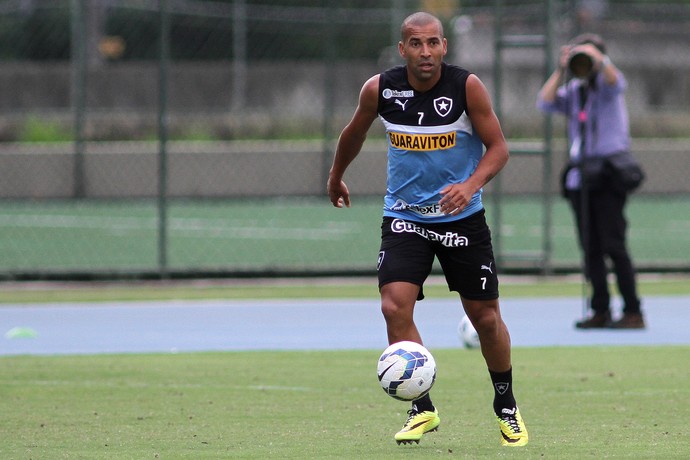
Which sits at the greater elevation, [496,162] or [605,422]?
[496,162]

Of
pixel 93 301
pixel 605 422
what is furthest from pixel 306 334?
pixel 605 422

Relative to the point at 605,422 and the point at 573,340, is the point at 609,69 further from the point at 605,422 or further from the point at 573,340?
the point at 605,422

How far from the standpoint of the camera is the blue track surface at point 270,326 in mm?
11148

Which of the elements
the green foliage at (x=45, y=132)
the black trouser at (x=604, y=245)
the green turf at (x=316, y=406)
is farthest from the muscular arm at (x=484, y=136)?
the green foliage at (x=45, y=132)

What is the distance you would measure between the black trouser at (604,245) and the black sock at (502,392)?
4.82 metres

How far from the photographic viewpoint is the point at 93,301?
1399 centimetres

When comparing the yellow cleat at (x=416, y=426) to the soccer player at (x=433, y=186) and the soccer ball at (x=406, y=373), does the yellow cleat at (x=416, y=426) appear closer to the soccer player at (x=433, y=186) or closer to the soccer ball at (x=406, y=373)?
the soccer player at (x=433, y=186)

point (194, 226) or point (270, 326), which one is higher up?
point (270, 326)

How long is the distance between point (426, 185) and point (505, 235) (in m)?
13.0

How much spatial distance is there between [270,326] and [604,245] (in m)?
2.84

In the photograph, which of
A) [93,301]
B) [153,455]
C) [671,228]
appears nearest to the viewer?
[153,455]

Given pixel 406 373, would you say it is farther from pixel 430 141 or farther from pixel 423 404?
pixel 430 141

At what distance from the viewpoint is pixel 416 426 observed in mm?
6988

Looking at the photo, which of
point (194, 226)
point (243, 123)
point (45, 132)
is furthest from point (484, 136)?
point (45, 132)
